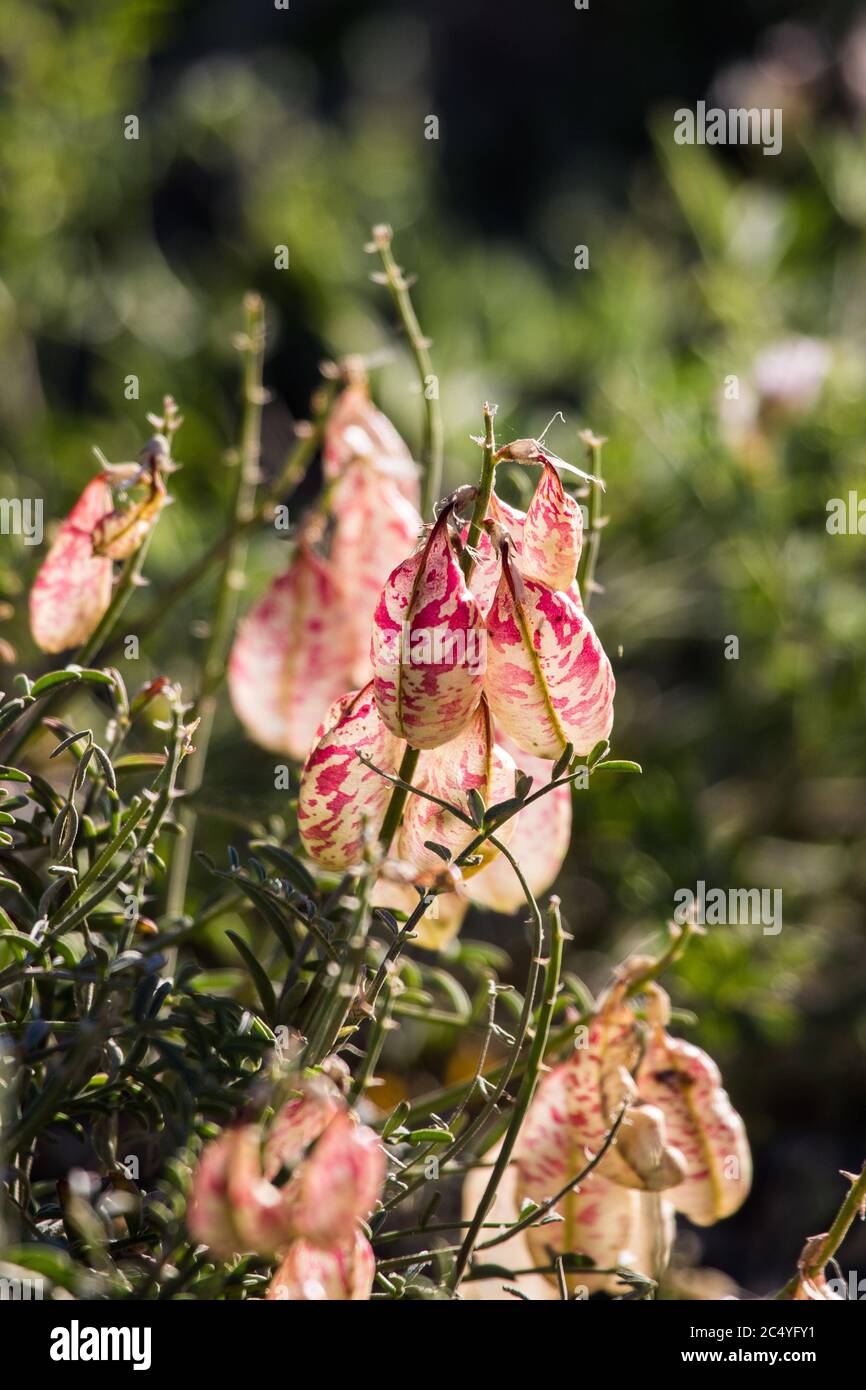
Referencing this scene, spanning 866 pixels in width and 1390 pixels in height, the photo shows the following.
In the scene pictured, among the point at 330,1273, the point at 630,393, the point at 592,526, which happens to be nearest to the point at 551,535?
the point at 592,526

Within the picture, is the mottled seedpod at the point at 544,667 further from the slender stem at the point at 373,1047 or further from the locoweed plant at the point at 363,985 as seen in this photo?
the slender stem at the point at 373,1047

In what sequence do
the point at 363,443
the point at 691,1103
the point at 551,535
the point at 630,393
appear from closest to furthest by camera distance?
the point at 551,535 < the point at 691,1103 < the point at 363,443 < the point at 630,393

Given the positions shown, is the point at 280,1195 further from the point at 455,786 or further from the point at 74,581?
the point at 74,581

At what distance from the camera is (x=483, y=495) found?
18.5 inches

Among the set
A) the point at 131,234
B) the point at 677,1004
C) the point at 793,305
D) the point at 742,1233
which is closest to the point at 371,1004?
the point at 677,1004

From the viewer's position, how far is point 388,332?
62.9 inches

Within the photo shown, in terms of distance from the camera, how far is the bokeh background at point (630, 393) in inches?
41.0

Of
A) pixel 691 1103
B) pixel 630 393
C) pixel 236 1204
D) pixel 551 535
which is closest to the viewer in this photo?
Result: pixel 236 1204

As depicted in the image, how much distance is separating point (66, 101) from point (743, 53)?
1.28 meters

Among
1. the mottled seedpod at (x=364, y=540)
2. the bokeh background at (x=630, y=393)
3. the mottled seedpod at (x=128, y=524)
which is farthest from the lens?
the bokeh background at (x=630, y=393)

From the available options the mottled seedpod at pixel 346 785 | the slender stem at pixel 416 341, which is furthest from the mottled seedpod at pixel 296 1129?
the slender stem at pixel 416 341

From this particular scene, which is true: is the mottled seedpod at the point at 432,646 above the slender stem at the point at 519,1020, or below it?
above

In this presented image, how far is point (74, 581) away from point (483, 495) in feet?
0.68
